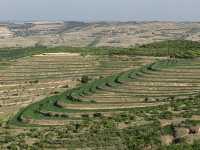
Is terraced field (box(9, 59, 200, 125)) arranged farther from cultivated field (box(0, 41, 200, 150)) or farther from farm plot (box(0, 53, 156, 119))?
farm plot (box(0, 53, 156, 119))

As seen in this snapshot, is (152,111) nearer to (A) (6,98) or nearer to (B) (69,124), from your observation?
(B) (69,124)

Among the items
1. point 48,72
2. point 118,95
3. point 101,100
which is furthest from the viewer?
point 48,72

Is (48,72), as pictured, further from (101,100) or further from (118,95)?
(101,100)

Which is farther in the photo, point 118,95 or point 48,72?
point 48,72

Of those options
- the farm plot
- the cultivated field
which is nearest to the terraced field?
the cultivated field

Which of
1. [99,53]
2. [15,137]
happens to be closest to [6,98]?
[15,137]

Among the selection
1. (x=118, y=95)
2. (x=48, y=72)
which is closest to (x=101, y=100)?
(x=118, y=95)

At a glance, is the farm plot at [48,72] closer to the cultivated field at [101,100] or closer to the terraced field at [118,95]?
the cultivated field at [101,100]

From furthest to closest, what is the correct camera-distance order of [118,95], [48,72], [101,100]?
[48,72]
[118,95]
[101,100]

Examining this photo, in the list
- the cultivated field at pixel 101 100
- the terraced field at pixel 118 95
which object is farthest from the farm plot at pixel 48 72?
the terraced field at pixel 118 95
